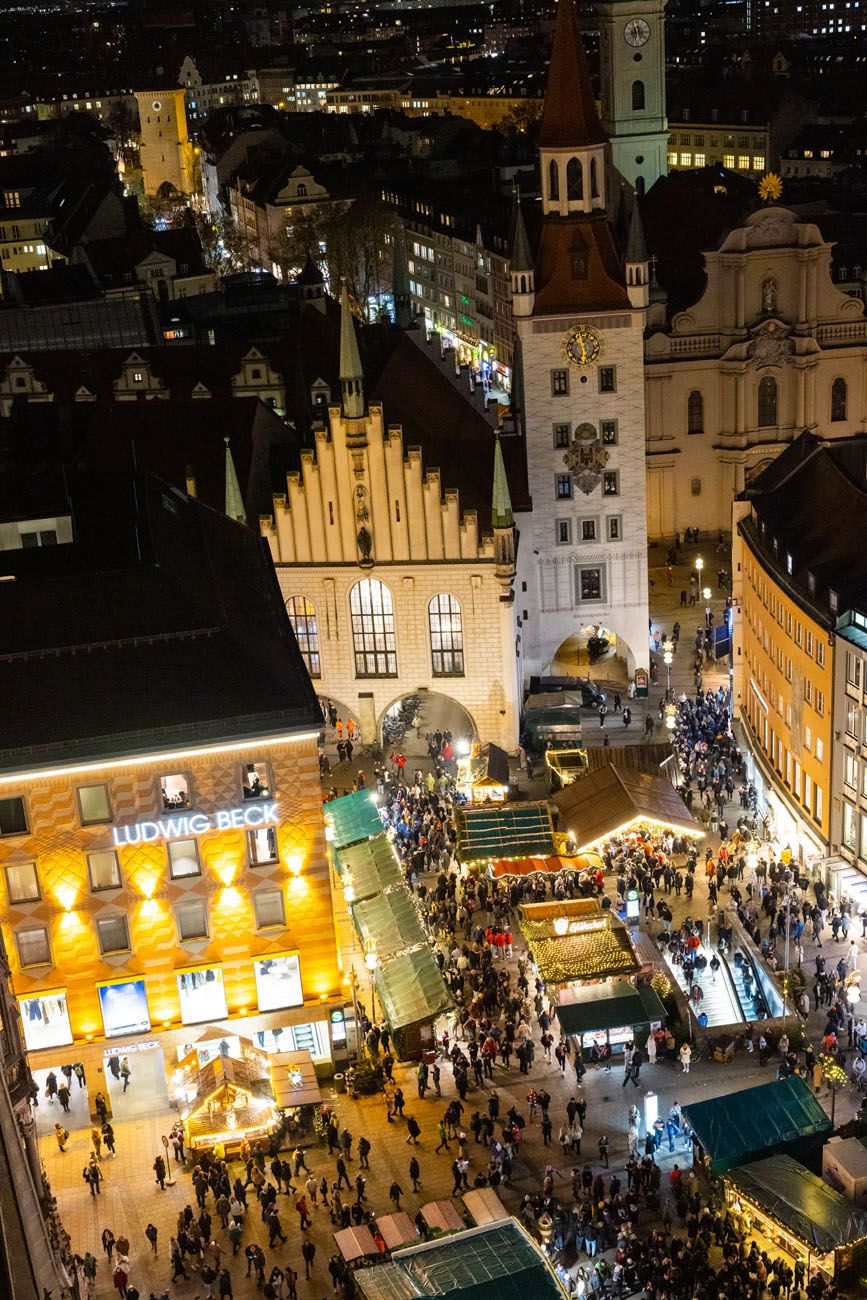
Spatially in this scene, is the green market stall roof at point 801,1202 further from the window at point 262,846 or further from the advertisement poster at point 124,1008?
the advertisement poster at point 124,1008

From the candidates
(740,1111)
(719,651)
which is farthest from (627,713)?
(740,1111)

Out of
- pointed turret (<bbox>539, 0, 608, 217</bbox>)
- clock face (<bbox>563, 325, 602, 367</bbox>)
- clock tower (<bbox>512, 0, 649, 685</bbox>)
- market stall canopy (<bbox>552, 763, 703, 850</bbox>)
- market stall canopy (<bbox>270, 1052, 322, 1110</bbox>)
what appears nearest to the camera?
market stall canopy (<bbox>270, 1052, 322, 1110</bbox>)

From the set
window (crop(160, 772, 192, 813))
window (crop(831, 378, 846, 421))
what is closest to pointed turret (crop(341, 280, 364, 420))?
window (crop(160, 772, 192, 813))

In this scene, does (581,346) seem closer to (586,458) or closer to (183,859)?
(586,458)

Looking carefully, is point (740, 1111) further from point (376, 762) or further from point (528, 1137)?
point (376, 762)

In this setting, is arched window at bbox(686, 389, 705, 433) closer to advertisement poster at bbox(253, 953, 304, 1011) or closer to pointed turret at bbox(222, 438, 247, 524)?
pointed turret at bbox(222, 438, 247, 524)

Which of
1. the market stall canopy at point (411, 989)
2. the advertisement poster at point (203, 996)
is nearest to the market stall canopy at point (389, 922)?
the market stall canopy at point (411, 989)
